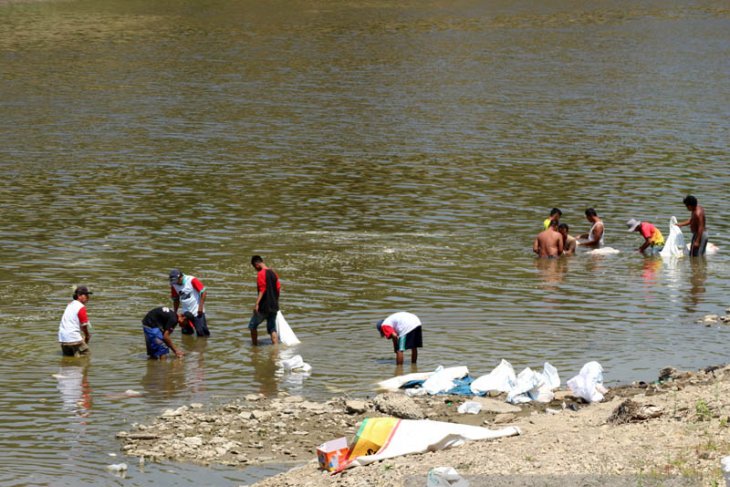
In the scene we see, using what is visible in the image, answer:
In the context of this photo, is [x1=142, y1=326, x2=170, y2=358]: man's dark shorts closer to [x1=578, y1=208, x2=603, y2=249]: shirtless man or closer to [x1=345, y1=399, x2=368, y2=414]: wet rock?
[x1=345, y1=399, x2=368, y2=414]: wet rock

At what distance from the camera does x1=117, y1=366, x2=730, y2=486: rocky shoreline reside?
12.5m

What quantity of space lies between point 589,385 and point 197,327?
7.13 meters

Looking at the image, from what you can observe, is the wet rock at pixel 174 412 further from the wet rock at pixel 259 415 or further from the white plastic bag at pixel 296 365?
the white plastic bag at pixel 296 365

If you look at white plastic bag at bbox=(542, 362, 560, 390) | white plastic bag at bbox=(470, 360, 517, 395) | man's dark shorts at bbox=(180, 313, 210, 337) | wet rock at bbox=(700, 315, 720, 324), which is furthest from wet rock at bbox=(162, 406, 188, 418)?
wet rock at bbox=(700, 315, 720, 324)

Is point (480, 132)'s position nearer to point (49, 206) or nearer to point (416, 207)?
point (416, 207)

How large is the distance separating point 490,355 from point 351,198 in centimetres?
1404

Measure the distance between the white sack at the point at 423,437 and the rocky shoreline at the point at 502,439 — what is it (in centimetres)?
14

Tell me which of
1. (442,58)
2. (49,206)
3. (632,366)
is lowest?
(632,366)

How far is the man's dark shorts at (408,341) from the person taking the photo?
1900cm

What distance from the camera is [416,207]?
3219 centimetres

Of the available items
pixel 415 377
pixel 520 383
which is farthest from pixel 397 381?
pixel 520 383

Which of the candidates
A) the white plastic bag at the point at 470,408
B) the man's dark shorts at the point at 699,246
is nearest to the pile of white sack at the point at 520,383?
the white plastic bag at the point at 470,408

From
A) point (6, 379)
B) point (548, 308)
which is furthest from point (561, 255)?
point (6, 379)

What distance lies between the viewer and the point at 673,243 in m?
27.5
